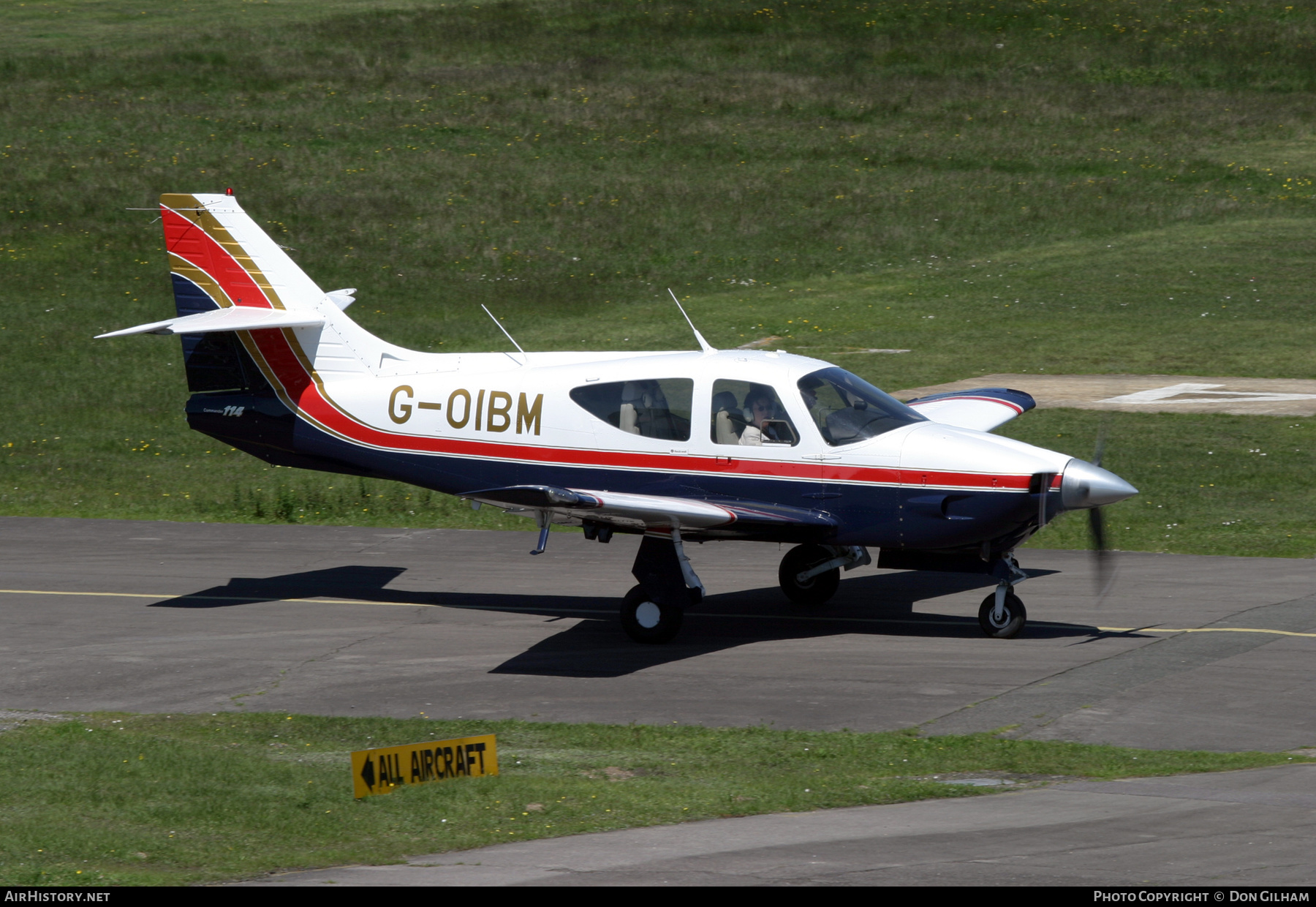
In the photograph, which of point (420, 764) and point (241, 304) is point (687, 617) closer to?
point (420, 764)

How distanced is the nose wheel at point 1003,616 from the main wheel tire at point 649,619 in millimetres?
2892

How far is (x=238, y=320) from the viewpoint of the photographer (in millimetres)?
15727

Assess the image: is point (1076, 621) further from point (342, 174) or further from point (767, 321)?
point (342, 174)

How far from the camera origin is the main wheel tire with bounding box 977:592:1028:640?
1344 cm

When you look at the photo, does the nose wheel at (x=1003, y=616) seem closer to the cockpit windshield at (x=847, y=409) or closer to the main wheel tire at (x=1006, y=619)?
the main wheel tire at (x=1006, y=619)

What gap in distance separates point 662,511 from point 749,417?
1555 mm

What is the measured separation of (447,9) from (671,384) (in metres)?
49.9

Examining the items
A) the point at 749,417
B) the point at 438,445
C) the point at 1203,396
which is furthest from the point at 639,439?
the point at 1203,396

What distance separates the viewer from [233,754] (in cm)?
1038

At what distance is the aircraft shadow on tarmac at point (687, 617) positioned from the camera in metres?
13.4

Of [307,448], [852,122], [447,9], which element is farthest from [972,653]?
[447,9]

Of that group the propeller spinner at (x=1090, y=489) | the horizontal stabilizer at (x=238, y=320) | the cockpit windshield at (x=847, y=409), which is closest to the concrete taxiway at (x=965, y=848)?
the propeller spinner at (x=1090, y=489)

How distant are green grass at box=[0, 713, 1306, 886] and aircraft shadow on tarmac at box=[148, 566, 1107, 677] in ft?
7.49

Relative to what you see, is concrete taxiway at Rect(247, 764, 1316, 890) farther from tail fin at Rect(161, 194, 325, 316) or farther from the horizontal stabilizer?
tail fin at Rect(161, 194, 325, 316)
